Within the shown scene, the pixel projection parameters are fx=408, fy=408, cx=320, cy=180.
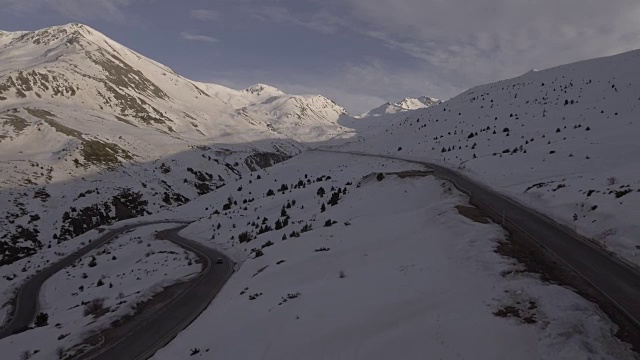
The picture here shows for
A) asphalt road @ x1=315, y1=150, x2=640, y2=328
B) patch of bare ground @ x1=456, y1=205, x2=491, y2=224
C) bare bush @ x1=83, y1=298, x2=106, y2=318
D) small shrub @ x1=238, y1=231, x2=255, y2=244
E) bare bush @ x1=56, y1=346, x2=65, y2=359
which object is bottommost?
bare bush @ x1=56, y1=346, x2=65, y2=359

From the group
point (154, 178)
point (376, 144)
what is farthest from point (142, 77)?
point (376, 144)

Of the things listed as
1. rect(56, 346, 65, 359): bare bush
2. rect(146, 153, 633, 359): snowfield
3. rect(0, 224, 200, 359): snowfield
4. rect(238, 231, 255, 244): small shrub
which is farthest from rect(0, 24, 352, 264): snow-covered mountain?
rect(146, 153, 633, 359): snowfield

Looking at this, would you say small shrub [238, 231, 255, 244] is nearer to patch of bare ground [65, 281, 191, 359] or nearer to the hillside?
the hillside

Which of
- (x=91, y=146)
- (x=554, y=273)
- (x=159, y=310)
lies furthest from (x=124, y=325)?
(x=91, y=146)

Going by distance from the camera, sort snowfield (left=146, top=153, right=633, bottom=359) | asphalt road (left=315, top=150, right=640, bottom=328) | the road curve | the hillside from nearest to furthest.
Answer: snowfield (left=146, top=153, right=633, bottom=359) < the hillside < asphalt road (left=315, top=150, right=640, bottom=328) < the road curve

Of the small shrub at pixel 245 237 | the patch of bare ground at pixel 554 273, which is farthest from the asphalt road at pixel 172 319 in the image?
the patch of bare ground at pixel 554 273

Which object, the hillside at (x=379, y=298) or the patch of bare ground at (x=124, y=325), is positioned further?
the patch of bare ground at (x=124, y=325)

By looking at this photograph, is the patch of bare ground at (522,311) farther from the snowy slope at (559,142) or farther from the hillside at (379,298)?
the snowy slope at (559,142)

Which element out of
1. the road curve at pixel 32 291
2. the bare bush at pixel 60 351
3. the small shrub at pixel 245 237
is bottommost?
the road curve at pixel 32 291
